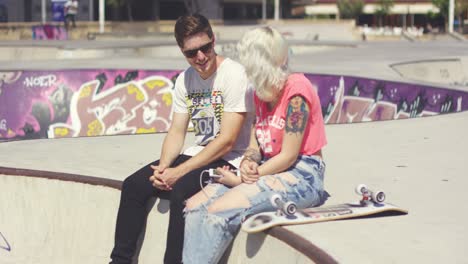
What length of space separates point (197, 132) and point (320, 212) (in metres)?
1.06

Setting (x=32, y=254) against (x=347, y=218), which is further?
(x=32, y=254)

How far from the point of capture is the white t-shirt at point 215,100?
17.5ft

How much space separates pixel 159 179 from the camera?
17.6ft

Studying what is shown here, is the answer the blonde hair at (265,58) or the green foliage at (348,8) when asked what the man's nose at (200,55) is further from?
the green foliage at (348,8)

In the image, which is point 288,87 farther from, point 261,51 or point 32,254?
point 32,254

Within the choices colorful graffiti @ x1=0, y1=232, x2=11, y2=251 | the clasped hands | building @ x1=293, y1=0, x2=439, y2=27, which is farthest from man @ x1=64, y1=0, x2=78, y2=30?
building @ x1=293, y1=0, x2=439, y2=27

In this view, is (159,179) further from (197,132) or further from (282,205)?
(282,205)

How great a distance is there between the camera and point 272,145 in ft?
16.9

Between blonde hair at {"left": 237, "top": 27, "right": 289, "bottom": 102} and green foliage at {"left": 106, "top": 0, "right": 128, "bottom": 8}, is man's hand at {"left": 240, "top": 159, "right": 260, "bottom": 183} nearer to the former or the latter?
blonde hair at {"left": 237, "top": 27, "right": 289, "bottom": 102}

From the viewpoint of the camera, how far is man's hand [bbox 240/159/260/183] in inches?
196

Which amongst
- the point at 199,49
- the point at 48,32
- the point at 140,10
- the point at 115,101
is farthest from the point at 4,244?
the point at 140,10

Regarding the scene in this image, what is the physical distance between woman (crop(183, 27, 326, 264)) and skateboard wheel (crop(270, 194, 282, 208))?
65 millimetres

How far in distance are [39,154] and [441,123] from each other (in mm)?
4645

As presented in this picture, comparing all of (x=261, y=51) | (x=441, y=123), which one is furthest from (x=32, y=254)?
(x=441, y=123)
